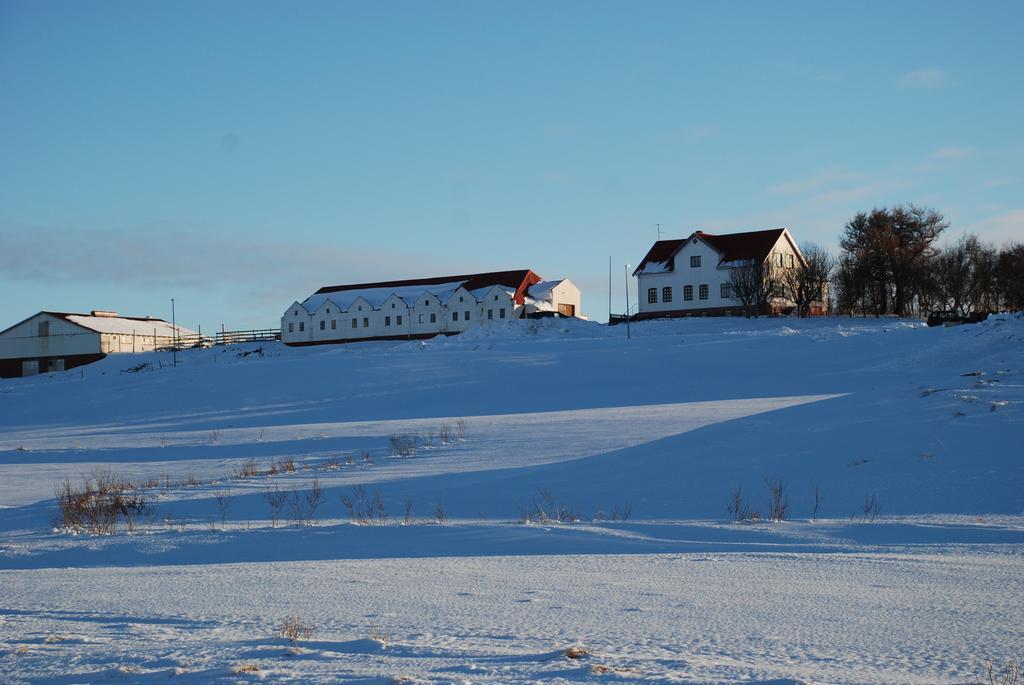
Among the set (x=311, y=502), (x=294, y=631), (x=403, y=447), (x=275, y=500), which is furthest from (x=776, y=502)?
(x=403, y=447)

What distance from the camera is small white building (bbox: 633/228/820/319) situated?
77.1 metres

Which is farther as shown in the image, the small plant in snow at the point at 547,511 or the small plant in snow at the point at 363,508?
the small plant in snow at the point at 363,508

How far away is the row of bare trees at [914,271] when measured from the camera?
3076 inches

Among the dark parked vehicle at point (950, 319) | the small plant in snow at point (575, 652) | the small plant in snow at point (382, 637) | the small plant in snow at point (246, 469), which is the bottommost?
the small plant in snow at point (246, 469)

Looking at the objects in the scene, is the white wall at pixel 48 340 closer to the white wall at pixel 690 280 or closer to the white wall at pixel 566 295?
the white wall at pixel 566 295

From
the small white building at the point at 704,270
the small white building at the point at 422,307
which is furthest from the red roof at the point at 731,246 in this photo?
the small white building at the point at 422,307

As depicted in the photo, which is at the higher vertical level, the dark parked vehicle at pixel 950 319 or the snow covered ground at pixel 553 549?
the dark parked vehicle at pixel 950 319

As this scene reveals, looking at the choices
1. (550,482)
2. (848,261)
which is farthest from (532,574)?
(848,261)

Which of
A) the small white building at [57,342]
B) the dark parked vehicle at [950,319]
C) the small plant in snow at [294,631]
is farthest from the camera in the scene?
the small white building at [57,342]

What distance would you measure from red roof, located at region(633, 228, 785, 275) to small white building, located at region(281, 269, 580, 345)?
10.6 m

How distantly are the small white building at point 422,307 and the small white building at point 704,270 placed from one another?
31.1 feet

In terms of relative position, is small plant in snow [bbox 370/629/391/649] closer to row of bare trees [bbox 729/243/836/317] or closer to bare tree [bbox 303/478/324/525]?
bare tree [bbox 303/478/324/525]

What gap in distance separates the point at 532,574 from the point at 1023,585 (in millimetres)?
3709

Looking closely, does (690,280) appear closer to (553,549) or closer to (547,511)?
(547,511)
